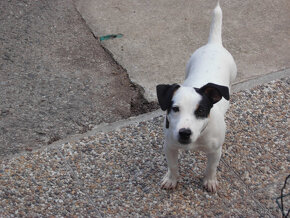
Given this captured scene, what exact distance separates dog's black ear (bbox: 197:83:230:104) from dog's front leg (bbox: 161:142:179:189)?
67 cm

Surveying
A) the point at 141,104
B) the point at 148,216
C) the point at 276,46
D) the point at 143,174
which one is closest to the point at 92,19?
the point at 141,104

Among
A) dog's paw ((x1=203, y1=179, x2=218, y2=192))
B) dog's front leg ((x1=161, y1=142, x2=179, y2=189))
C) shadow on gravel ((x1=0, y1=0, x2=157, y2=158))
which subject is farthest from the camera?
shadow on gravel ((x1=0, y1=0, x2=157, y2=158))

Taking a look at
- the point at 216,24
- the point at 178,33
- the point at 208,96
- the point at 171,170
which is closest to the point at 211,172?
the point at 171,170

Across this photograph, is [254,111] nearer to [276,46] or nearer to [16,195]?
[276,46]

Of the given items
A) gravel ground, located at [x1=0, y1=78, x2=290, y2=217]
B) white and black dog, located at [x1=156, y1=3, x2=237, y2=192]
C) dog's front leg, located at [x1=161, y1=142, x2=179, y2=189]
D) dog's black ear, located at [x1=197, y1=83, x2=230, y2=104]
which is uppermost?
dog's black ear, located at [x1=197, y1=83, x2=230, y2=104]

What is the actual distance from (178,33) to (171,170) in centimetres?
293

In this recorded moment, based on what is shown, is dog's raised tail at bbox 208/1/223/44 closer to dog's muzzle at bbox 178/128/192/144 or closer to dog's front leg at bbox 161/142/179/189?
dog's front leg at bbox 161/142/179/189

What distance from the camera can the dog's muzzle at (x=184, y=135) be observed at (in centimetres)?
344

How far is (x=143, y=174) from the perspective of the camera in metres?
4.51

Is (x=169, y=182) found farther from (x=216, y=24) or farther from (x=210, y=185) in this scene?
(x=216, y=24)

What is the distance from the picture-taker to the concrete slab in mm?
5965

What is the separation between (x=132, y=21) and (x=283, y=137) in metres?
3.10

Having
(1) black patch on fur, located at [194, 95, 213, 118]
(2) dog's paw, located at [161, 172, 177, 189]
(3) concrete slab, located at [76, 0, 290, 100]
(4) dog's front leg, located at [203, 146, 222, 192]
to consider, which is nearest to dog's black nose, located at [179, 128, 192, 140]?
(1) black patch on fur, located at [194, 95, 213, 118]

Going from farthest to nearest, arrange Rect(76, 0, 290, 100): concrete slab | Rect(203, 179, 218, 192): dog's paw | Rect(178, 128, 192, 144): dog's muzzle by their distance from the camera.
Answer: Rect(76, 0, 290, 100): concrete slab → Rect(203, 179, 218, 192): dog's paw → Rect(178, 128, 192, 144): dog's muzzle
